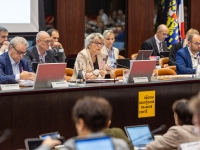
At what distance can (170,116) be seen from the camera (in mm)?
6004

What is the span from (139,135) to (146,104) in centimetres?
178

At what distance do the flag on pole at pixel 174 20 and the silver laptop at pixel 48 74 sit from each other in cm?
610

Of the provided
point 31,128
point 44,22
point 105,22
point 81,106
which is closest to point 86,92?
point 31,128

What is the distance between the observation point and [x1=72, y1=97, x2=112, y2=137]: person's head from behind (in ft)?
8.18

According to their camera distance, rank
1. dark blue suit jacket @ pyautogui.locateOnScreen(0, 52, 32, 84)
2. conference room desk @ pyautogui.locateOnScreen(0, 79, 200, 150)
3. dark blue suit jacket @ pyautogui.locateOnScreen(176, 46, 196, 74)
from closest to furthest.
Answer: conference room desk @ pyautogui.locateOnScreen(0, 79, 200, 150)
dark blue suit jacket @ pyautogui.locateOnScreen(0, 52, 32, 84)
dark blue suit jacket @ pyautogui.locateOnScreen(176, 46, 196, 74)

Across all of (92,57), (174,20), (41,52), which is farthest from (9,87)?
(174,20)

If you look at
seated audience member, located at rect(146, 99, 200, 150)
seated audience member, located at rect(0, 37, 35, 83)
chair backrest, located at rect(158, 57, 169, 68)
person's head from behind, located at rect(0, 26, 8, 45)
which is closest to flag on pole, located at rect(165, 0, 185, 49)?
chair backrest, located at rect(158, 57, 169, 68)

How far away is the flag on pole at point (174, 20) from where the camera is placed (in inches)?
435

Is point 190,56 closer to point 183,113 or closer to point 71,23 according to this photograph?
point 71,23

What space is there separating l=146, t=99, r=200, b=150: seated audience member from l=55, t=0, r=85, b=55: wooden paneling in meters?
6.66

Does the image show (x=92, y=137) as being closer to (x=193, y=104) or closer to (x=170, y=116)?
(x=193, y=104)

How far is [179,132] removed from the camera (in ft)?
11.2

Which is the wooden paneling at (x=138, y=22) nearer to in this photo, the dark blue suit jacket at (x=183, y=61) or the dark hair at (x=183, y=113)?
the dark blue suit jacket at (x=183, y=61)

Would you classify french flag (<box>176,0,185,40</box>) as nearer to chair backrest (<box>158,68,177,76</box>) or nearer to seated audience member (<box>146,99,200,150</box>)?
chair backrest (<box>158,68,177,76</box>)
